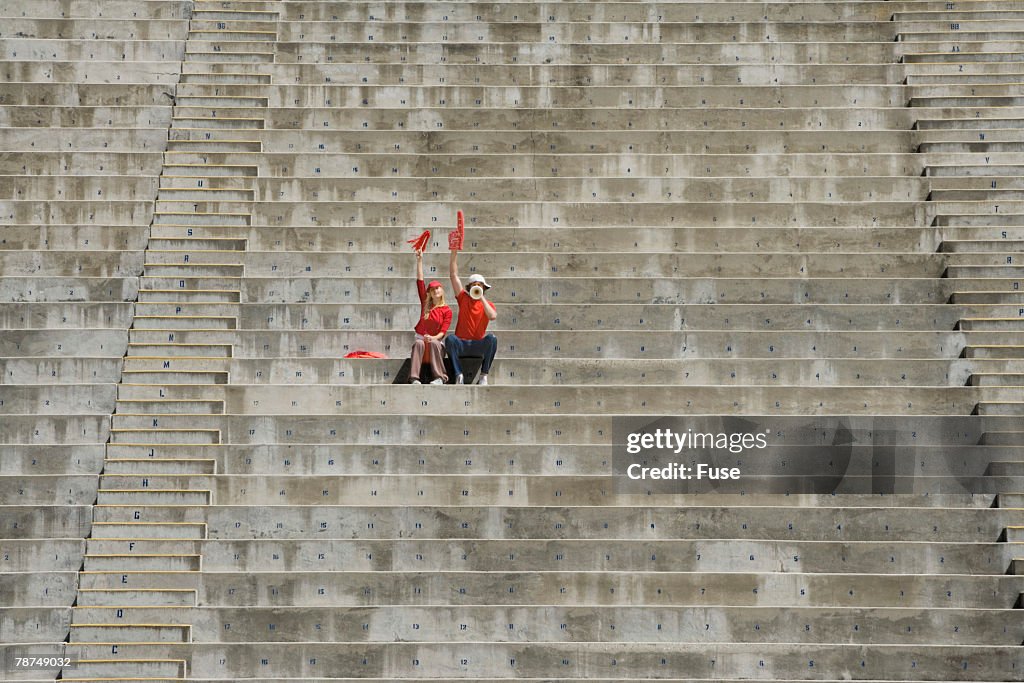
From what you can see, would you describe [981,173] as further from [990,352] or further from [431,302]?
[431,302]

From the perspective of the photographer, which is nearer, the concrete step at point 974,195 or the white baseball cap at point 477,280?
the white baseball cap at point 477,280

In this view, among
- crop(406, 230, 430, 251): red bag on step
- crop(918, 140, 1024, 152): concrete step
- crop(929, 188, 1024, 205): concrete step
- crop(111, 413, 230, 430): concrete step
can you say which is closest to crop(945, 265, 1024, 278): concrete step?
crop(929, 188, 1024, 205): concrete step

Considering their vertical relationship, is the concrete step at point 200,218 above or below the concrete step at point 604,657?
above

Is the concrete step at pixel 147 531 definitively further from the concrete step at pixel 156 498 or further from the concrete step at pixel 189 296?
the concrete step at pixel 189 296

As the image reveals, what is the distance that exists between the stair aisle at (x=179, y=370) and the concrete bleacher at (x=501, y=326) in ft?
0.17

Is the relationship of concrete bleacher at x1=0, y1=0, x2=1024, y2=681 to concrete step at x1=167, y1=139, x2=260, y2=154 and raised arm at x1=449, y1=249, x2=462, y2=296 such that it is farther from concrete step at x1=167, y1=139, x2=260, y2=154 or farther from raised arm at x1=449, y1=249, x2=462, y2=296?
raised arm at x1=449, y1=249, x2=462, y2=296

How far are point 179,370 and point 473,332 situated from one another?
3987 mm

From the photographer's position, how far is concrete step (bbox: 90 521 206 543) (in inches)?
856

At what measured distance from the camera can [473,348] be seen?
23.6 meters

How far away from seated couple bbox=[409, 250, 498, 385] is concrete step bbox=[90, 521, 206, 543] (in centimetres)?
354

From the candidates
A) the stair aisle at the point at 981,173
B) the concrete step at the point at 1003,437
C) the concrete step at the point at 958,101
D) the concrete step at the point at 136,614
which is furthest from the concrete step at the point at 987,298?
the concrete step at the point at 136,614

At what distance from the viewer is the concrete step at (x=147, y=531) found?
856 inches

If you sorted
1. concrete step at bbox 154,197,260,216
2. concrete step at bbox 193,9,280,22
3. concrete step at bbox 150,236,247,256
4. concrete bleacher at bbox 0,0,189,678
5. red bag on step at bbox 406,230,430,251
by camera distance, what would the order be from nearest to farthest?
1. concrete bleacher at bbox 0,0,189,678
2. red bag on step at bbox 406,230,430,251
3. concrete step at bbox 150,236,247,256
4. concrete step at bbox 154,197,260,216
5. concrete step at bbox 193,9,280,22

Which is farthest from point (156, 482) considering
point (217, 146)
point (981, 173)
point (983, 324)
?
point (981, 173)
